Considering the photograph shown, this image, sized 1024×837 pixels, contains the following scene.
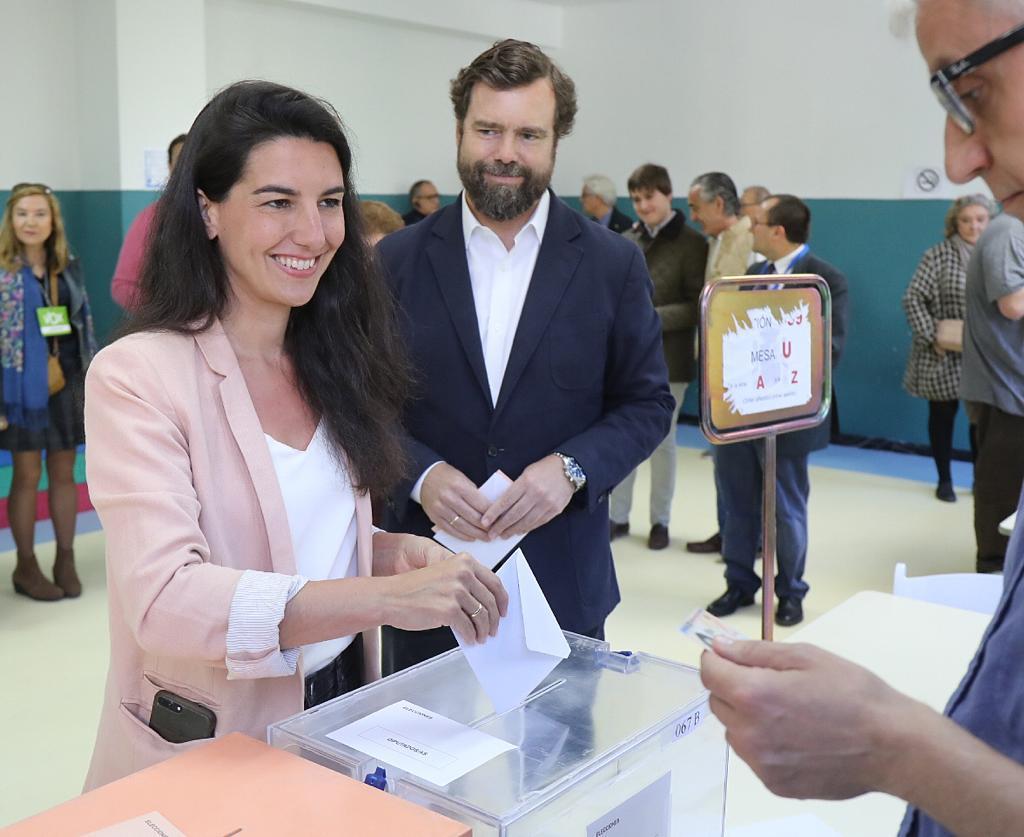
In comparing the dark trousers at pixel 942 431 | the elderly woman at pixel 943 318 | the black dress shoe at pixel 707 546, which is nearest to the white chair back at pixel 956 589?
the black dress shoe at pixel 707 546

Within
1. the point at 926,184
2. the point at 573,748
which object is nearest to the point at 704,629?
the point at 573,748

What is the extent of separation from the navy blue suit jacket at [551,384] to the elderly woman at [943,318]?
13.8 feet

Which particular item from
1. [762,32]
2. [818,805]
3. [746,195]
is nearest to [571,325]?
[818,805]

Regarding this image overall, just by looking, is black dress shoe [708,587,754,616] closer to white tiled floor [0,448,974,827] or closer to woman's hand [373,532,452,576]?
white tiled floor [0,448,974,827]

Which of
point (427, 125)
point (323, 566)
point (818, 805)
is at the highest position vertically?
point (427, 125)

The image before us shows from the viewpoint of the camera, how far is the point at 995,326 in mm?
4594

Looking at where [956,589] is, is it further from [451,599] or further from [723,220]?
[723,220]

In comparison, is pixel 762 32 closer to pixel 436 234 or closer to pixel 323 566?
pixel 436 234

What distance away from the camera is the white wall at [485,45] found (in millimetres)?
6605

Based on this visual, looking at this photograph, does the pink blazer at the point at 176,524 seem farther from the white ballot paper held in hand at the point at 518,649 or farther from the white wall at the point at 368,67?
the white wall at the point at 368,67

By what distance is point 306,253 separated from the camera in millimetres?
1564

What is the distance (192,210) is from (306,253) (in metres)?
0.17

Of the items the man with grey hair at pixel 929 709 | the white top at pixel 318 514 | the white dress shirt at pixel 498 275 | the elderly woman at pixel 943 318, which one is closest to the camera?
the man with grey hair at pixel 929 709

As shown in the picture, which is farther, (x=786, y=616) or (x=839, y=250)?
(x=839, y=250)
